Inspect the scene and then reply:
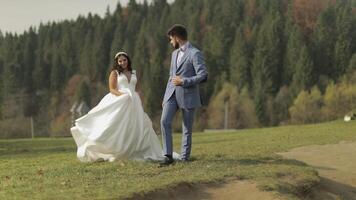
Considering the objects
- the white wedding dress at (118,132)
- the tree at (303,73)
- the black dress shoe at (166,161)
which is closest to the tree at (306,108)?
the tree at (303,73)

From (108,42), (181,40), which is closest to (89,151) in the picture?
(181,40)

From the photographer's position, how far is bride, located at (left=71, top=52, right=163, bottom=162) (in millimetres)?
12438

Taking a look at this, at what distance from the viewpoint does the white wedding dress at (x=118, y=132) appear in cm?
1243

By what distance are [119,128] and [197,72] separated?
2.19m

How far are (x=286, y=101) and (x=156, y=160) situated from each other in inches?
4055

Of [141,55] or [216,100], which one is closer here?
[216,100]

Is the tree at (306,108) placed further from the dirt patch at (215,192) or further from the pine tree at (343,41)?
the dirt patch at (215,192)

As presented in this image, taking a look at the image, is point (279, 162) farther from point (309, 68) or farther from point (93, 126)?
point (309, 68)

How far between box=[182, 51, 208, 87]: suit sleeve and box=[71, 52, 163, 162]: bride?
70.0 inches

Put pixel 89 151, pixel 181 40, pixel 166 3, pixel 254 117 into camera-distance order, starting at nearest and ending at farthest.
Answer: pixel 181 40
pixel 89 151
pixel 254 117
pixel 166 3

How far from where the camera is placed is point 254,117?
10906 cm

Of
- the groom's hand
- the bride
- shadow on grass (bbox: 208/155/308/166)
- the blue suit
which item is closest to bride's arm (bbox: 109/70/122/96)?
the bride

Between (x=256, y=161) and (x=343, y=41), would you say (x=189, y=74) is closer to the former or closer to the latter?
(x=256, y=161)

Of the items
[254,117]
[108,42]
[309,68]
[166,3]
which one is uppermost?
[166,3]
